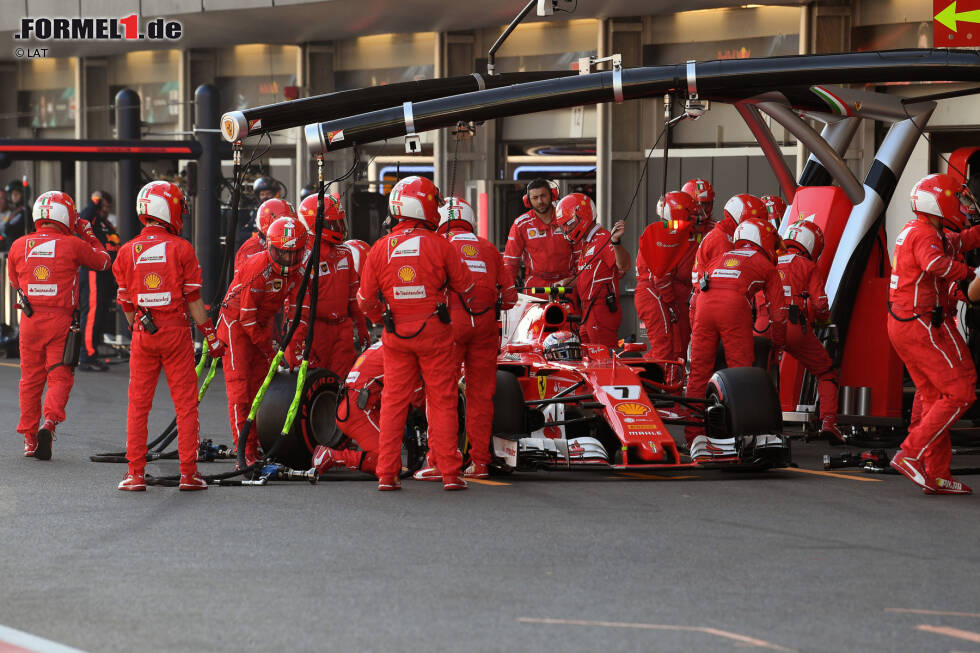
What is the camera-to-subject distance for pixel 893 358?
479 inches

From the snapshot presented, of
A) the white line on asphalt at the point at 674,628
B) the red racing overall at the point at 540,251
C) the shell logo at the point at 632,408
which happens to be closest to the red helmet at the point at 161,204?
the shell logo at the point at 632,408

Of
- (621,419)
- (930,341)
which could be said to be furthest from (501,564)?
(930,341)

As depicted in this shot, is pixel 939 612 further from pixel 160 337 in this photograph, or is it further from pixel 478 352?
pixel 160 337

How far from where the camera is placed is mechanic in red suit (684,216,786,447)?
1138 centimetres

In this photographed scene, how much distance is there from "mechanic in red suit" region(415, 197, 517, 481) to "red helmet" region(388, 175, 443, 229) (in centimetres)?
58

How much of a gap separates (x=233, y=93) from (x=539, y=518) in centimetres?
1821

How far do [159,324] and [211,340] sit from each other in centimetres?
60

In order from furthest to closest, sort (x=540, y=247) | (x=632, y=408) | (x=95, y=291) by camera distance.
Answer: (x=95, y=291)
(x=540, y=247)
(x=632, y=408)

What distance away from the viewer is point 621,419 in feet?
32.3

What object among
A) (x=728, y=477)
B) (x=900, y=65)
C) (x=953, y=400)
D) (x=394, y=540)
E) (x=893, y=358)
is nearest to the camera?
(x=394, y=540)

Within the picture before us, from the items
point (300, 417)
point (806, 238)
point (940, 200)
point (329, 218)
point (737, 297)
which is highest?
point (940, 200)

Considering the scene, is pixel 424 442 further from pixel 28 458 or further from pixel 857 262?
pixel 857 262

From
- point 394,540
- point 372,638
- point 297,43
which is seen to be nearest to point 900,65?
point 394,540

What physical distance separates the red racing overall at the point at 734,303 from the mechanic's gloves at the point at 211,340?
11.7ft
